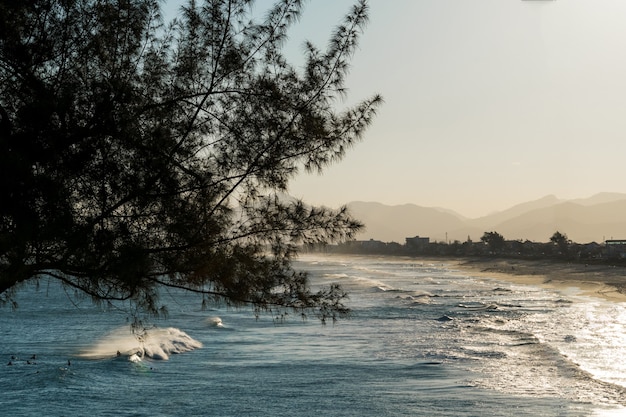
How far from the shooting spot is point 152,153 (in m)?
8.70

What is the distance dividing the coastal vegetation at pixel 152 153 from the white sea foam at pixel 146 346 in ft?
65.5

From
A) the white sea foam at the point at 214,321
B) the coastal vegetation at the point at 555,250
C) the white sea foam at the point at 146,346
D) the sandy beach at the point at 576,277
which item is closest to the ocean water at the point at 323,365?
the white sea foam at the point at 146,346

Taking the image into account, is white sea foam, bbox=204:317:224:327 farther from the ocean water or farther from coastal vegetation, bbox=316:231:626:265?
coastal vegetation, bbox=316:231:626:265

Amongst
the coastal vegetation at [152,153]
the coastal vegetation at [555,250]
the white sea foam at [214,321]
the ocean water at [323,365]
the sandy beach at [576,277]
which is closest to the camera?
the coastal vegetation at [152,153]

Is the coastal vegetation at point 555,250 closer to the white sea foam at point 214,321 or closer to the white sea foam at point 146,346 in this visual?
the white sea foam at point 214,321

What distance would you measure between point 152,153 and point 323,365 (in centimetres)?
1834

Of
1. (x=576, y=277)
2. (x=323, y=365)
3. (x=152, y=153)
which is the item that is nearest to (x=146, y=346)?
(x=323, y=365)

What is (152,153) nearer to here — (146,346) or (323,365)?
(323,365)

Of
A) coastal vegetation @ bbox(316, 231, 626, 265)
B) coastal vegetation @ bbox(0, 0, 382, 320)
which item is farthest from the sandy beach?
coastal vegetation @ bbox(0, 0, 382, 320)

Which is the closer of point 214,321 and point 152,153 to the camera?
point 152,153

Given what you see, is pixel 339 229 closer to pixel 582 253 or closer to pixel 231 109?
pixel 231 109

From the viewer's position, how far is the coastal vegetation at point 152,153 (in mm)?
8148

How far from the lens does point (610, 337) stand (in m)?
32.8

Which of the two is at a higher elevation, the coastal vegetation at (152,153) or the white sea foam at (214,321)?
the coastal vegetation at (152,153)
